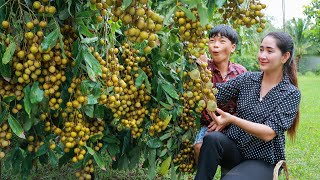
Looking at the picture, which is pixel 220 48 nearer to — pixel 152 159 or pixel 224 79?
pixel 224 79

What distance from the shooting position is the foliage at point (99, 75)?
5.09ft

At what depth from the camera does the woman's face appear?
2307 millimetres

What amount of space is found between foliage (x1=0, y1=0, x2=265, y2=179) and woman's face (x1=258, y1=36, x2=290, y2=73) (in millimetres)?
397

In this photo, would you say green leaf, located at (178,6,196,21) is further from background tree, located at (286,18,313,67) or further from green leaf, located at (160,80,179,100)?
background tree, located at (286,18,313,67)

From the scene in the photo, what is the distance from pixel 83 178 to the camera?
2.29m

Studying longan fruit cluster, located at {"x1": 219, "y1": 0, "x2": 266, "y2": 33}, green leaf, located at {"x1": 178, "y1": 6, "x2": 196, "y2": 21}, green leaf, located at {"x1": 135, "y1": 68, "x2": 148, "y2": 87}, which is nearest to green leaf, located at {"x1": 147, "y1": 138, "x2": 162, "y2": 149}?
green leaf, located at {"x1": 135, "y1": 68, "x2": 148, "y2": 87}

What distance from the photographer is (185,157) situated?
8.60 feet

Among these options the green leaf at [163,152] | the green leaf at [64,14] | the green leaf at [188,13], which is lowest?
the green leaf at [163,152]

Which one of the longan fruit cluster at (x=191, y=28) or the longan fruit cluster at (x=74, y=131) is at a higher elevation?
the longan fruit cluster at (x=191, y=28)

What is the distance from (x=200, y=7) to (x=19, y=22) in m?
0.68

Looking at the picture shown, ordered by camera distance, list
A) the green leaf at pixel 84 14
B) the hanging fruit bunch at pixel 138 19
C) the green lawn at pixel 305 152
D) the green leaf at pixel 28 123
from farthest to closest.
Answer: the green lawn at pixel 305 152 < the green leaf at pixel 28 123 < the green leaf at pixel 84 14 < the hanging fruit bunch at pixel 138 19

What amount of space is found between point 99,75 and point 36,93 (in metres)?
0.28

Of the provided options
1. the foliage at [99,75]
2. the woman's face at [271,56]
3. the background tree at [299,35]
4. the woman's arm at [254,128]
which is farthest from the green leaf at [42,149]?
the background tree at [299,35]

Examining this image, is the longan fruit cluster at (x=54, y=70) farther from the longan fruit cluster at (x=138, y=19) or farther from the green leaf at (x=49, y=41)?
the longan fruit cluster at (x=138, y=19)
